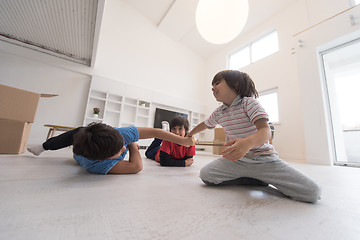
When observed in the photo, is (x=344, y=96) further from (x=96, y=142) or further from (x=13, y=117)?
(x=13, y=117)

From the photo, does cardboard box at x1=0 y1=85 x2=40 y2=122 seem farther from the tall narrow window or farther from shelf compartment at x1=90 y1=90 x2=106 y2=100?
the tall narrow window

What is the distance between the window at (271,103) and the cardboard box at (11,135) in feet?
11.9

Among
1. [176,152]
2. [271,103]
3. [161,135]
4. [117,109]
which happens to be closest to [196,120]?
[271,103]

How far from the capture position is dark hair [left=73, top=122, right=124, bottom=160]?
0.55 metres

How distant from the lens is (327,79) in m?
1.95

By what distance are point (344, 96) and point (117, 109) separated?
3.91 metres

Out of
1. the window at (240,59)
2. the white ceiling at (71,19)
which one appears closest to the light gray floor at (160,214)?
the white ceiling at (71,19)

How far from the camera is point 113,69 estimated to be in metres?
3.21

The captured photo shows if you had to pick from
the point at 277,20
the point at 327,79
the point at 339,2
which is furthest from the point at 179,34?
the point at 327,79

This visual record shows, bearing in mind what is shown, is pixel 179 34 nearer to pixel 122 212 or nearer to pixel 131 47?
pixel 131 47

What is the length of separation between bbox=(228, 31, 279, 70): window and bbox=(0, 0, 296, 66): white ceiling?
452 millimetres

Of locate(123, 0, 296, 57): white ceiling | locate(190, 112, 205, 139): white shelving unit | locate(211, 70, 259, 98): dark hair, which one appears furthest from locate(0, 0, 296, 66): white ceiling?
locate(190, 112, 205, 139): white shelving unit

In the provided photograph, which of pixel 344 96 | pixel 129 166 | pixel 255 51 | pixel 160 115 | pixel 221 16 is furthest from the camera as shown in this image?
pixel 160 115

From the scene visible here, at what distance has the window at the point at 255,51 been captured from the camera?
10.9 ft
